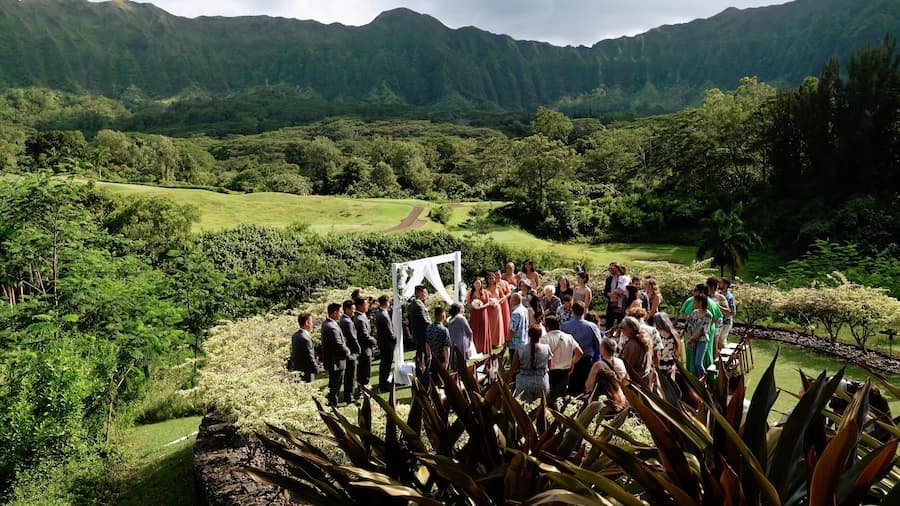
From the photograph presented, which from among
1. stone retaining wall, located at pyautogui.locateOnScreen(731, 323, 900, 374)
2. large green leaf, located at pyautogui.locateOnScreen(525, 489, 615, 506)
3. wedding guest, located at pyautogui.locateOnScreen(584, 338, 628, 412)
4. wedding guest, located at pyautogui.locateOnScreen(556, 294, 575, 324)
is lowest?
stone retaining wall, located at pyautogui.locateOnScreen(731, 323, 900, 374)

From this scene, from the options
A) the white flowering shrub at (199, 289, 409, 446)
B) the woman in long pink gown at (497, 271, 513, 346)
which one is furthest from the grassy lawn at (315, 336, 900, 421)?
the woman in long pink gown at (497, 271, 513, 346)

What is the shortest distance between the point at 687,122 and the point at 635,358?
4906 cm

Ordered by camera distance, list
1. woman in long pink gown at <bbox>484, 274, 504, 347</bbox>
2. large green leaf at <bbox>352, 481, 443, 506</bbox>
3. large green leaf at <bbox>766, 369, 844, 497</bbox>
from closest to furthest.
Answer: large green leaf at <bbox>766, 369, 844, 497</bbox>, large green leaf at <bbox>352, 481, 443, 506</bbox>, woman in long pink gown at <bbox>484, 274, 504, 347</bbox>

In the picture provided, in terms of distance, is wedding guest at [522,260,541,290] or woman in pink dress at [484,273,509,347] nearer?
woman in pink dress at [484,273,509,347]

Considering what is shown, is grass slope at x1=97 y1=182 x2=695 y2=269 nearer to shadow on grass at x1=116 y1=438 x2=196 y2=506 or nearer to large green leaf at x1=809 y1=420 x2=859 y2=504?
shadow on grass at x1=116 y1=438 x2=196 y2=506

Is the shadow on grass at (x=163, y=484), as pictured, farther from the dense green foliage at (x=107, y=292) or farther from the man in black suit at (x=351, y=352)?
the man in black suit at (x=351, y=352)

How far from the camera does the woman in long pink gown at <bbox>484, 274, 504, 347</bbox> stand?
10.4 meters

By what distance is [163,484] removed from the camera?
6215mm

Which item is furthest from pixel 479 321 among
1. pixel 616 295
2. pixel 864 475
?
pixel 864 475

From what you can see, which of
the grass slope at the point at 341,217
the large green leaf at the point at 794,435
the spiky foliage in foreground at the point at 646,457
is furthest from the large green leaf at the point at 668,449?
the grass slope at the point at 341,217

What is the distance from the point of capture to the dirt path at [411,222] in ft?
94.7

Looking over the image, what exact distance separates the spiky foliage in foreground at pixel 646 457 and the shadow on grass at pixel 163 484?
4.17 meters

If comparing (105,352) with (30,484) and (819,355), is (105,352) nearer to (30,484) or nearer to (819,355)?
(30,484)

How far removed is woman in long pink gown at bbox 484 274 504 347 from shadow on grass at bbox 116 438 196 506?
554 centimetres
